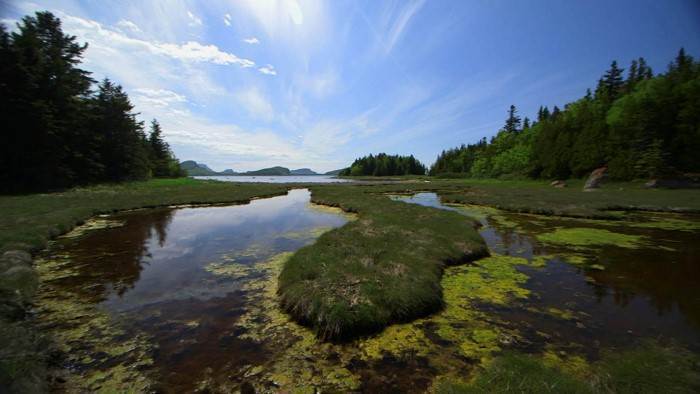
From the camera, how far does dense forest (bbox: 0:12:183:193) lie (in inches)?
1273

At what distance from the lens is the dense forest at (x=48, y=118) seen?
32.3 metres

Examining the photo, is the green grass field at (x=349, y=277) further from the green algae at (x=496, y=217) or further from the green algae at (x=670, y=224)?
the green algae at (x=670, y=224)

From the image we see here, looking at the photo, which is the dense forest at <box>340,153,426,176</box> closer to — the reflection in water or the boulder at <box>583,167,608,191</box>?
the boulder at <box>583,167,608,191</box>

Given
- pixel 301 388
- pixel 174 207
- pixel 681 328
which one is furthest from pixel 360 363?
pixel 174 207

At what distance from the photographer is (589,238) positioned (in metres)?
17.8

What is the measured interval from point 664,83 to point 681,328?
73652 mm

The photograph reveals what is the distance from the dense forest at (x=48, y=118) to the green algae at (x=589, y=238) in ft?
178

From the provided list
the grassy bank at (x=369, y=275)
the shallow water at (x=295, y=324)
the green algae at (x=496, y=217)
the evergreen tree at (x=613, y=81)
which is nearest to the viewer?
the shallow water at (x=295, y=324)

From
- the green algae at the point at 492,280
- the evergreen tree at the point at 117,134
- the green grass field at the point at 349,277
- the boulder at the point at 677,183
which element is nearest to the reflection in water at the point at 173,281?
the green grass field at the point at 349,277

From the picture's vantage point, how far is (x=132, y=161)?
2120 inches

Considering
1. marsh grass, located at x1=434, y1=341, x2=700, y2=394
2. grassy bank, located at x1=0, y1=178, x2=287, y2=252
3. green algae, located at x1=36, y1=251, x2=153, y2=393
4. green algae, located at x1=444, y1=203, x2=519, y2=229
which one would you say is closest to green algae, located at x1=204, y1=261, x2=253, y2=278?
green algae, located at x1=36, y1=251, x2=153, y2=393

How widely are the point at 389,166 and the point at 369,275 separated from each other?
168m

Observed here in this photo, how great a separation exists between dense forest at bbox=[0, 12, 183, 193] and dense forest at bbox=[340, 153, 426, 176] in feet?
455

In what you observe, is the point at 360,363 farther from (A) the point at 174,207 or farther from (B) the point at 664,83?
(B) the point at 664,83
